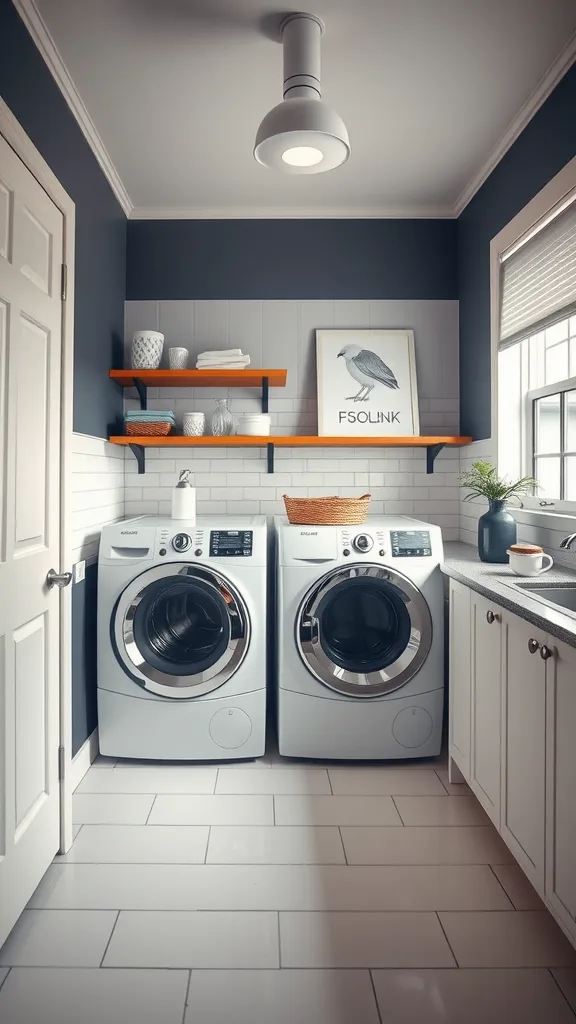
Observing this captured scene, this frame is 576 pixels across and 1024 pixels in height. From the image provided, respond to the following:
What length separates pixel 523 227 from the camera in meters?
2.50

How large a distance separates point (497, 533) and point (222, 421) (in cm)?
143

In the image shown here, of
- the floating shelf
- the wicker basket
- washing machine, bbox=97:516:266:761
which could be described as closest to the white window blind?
the floating shelf

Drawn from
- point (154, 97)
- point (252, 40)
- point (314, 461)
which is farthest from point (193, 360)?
point (252, 40)

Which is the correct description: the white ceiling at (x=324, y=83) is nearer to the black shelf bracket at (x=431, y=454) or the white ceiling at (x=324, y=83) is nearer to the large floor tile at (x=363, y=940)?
the black shelf bracket at (x=431, y=454)

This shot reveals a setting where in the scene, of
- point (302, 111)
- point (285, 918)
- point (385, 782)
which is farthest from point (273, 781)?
point (302, 111)

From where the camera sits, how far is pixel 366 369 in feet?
10.9

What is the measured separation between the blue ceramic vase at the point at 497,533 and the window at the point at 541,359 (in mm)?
210

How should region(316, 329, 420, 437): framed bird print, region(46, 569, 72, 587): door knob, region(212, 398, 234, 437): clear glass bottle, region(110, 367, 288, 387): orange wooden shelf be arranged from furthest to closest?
region(316, 329, 420, 437): framed bird print, region(212, 398, 234, 437): clear glass bottle, region(110, 367, 288, 387): orange wooden shelf, region(46, 569, 72, 587): door knob

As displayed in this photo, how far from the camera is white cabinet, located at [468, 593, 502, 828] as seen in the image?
1.88 metres

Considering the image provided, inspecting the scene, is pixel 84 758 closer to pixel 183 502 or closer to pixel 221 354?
pixel 183 502

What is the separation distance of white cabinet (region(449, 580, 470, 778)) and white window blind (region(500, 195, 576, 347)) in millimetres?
1082

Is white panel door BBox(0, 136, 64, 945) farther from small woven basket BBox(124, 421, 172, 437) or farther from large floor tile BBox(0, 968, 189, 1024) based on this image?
small woven basket BBox(124, 421, 172, 437)

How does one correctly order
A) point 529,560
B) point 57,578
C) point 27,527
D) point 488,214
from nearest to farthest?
point 27,527
point 57,578
point 529,560
point 488,214

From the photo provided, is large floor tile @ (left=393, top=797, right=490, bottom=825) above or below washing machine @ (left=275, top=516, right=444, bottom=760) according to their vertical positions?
below
